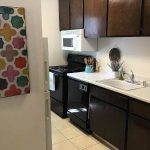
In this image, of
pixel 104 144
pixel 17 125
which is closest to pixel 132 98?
pixel 104 144

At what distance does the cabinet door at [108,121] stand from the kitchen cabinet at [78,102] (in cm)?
14

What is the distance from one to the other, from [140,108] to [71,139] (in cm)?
129

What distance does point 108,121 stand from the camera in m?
2.54

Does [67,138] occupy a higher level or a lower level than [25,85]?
lower

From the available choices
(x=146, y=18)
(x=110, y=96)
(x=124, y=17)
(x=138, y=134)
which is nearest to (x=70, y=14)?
(x=124, y=17)

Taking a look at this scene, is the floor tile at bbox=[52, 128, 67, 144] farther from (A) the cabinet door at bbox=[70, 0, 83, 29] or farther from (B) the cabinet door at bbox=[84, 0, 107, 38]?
(A) the cabinet door at bbox=[70, 0, 83, 29]

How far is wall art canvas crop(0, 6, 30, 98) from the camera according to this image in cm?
150

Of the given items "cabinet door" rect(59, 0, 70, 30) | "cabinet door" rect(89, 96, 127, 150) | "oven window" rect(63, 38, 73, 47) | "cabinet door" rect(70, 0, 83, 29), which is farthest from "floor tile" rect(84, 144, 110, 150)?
"cabinet door" rect(59, 0, 70, 30)

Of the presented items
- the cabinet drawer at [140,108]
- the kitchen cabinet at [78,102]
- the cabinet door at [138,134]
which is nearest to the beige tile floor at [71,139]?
the kitchen cabinet at [78,102]

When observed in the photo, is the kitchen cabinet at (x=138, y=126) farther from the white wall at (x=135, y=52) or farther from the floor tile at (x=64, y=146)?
the floor tile at (x=64, y=146)

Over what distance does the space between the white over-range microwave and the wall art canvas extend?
178cm

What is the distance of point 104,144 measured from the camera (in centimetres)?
279

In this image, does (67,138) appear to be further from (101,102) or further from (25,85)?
(25,85)

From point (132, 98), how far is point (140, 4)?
1.05 m
